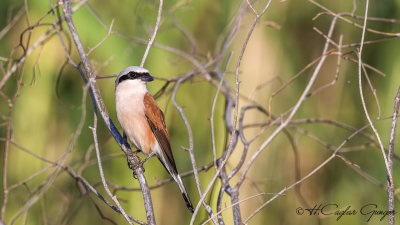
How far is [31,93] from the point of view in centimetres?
375

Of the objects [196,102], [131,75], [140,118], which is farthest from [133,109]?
[196,102]

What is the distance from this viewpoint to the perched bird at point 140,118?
3002 millimetres

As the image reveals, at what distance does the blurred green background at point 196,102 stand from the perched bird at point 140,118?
16.4 inches

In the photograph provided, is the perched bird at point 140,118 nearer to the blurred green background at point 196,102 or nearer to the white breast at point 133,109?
the white breast at point 133,109

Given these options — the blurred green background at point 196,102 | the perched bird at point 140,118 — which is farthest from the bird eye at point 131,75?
the blurred green background at point 196,102

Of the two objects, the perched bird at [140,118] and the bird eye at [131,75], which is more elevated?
the bird eye at [131,75]

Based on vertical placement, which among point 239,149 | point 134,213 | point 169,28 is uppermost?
point 169,28

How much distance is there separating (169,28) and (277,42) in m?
0.81

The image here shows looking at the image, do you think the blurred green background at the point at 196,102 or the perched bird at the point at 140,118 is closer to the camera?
the perched bird at the point at 140,118

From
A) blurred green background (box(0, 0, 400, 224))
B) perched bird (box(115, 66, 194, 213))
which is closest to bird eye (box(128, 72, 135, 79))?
perched bird (box(115, 66, 194, 213))

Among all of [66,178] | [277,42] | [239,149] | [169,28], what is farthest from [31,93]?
[277,42]

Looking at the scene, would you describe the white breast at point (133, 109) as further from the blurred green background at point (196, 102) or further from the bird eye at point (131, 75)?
the blurred green background at point (196, 102)

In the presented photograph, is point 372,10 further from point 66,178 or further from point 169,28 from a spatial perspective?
point 66,178

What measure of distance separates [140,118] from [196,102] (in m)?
0.68
